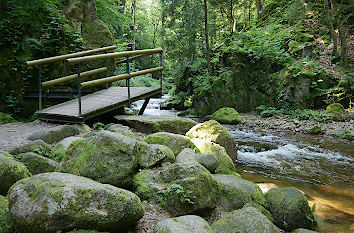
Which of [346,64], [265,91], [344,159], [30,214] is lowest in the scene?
[344,159]

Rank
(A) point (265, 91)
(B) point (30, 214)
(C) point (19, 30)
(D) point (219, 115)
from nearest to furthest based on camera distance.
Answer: (B) point (30, 214) < (C) point (19, 30) < (D) point (219, 115) < (A) point (265, 91)

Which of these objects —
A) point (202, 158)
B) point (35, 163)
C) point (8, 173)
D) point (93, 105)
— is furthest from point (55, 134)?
point (202, 158)

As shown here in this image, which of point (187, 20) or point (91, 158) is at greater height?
point (187, 20)

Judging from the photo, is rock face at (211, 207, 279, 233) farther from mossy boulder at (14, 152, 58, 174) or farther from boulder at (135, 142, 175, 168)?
mossy boulder at (14, 152, 58, 174)

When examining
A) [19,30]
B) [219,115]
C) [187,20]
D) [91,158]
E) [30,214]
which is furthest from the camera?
[187,20]

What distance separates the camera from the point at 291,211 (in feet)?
12.1

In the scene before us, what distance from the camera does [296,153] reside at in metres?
7.57

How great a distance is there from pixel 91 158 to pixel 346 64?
14187 millimetres

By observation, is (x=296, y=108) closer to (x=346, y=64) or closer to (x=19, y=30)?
(x=346, y=64)

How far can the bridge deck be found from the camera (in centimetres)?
567

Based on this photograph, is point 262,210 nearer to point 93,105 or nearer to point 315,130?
point 93,105

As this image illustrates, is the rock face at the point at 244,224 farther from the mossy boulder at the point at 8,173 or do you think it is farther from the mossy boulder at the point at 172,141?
the mossy boulder at the point at 8,173

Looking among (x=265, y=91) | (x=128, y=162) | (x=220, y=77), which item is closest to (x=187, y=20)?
(x=220, y=77)

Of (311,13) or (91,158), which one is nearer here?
(91,158)
